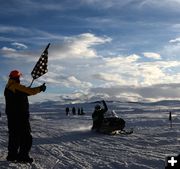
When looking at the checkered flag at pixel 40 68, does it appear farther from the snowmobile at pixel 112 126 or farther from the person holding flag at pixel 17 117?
the snowmobile at pixel 112 126

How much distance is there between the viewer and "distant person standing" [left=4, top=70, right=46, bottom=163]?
847 cm

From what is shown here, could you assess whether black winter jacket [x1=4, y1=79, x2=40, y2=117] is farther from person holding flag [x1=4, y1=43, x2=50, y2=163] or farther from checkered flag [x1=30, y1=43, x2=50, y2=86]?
checkered flag [x1=30, y1=43, x2=50, y2=86]

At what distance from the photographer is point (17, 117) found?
8539 millimetres

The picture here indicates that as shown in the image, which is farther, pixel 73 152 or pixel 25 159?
pixel 73 152

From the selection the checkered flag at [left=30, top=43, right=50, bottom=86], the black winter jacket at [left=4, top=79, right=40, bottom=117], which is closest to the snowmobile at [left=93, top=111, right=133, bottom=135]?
the checkered flag at [left=30, top=43, right=50, bottom=86]

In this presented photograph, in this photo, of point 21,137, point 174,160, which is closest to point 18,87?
point 21,137

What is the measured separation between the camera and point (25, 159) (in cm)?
862

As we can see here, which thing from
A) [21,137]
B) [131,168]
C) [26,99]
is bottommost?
[131,168]

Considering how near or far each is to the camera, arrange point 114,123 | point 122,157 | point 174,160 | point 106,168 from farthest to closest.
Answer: point 114,123, point 122,157, point 106,168, point 174,160

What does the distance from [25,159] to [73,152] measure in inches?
96.6

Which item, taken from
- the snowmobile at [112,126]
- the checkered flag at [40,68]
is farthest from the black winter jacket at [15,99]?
the snowmobile at [112,126]

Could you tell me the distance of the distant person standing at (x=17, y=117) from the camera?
8469 millimetres

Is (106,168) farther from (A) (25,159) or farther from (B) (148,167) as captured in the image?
(A) (25,159)

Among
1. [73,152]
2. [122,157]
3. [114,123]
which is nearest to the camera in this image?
[122,157]
